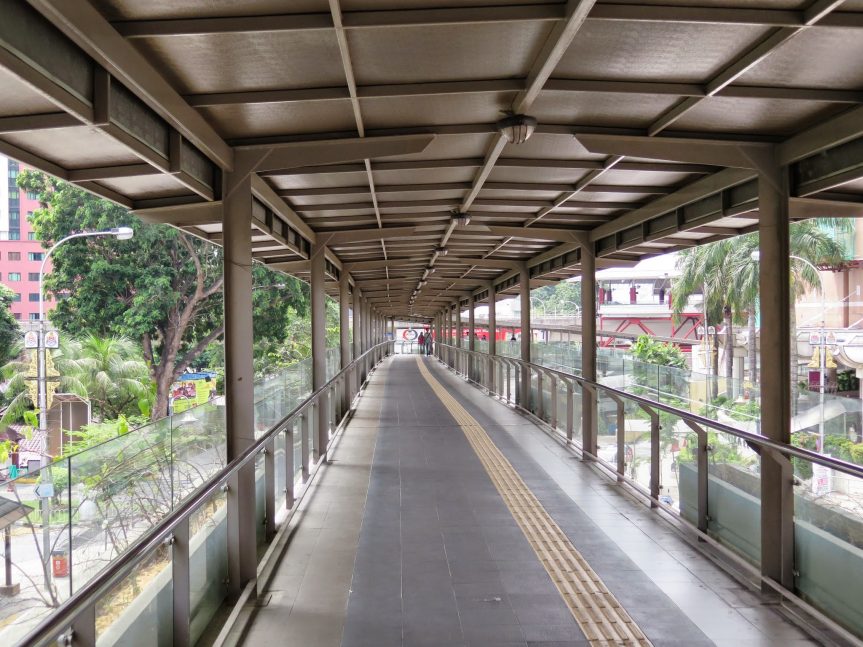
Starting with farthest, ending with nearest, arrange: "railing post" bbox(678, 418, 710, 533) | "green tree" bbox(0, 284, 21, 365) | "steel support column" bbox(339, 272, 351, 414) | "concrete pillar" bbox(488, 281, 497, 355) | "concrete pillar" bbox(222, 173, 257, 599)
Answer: "green tree" bbox(0, 284, 21, 365)
"concrete pillar" bbox(488, 281, 497, 355)
"steel support column" bbox(339, 272, 351, 414)
"railing post" bbox(678, 418, 710, 533)
"concrete pillar" bbox(222, 173, 257, 599)

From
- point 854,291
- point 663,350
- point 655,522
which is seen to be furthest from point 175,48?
point 854,291

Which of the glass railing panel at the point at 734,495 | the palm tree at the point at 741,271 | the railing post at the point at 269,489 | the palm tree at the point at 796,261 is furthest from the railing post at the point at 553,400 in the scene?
the palm tree at the point at 741,271

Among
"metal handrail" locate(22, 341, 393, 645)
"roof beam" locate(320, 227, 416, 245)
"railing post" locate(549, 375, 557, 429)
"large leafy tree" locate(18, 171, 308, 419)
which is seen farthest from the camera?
"large leafy tree" locate(18, 171, 308, 419)

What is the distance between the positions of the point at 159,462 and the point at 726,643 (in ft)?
8.88

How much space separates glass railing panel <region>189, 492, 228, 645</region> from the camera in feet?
9.59

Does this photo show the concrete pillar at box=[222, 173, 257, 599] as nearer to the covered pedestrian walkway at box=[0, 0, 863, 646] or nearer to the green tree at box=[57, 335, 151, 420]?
the covered pedestrian walkway at box=[0, 0, 863, 646]

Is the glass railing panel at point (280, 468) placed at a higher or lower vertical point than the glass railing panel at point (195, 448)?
lower

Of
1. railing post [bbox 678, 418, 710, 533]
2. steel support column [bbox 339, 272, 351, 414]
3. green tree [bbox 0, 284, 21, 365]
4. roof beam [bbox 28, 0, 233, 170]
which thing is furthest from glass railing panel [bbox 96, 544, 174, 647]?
green tree [bbox 0, 284, 21, 365]

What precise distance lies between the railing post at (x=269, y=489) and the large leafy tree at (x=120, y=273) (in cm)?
1560

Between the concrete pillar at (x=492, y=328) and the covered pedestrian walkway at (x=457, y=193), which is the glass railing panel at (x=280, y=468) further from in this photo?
the concrete pillar at (x=492, y=328)

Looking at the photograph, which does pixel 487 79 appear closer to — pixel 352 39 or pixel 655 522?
pixel 352 39

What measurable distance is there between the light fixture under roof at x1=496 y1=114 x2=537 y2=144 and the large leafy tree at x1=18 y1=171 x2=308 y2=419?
16.4 meters

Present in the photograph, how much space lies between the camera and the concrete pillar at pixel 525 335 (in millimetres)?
11211

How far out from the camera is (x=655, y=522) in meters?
5.05
